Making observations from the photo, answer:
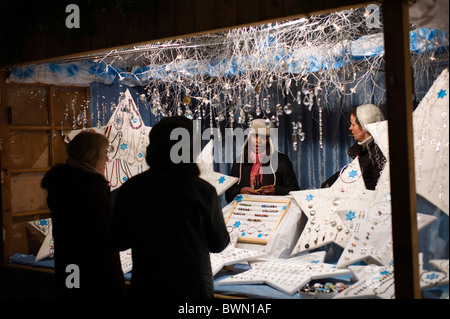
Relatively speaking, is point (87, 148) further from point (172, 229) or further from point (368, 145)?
point (368, 145)

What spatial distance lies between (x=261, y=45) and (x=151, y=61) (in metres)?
1.14

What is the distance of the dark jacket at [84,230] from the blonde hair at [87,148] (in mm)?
81

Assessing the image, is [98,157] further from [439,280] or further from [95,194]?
[439,280]

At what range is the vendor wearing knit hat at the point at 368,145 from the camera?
3.73 m

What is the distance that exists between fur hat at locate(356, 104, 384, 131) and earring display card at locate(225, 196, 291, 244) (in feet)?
3.06

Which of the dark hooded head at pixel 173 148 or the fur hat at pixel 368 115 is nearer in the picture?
the dark hooded head at pixel 173 148

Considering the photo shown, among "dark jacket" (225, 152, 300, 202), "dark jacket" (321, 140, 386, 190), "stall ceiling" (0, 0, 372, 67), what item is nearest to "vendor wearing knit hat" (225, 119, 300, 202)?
"dark jacket" (225, 152, 300, 202)

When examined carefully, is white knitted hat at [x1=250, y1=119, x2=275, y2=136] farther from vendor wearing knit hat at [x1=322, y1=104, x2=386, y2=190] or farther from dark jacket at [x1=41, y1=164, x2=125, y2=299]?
dark jacket at [x1=41, y1=164, x2=125, y2=299]

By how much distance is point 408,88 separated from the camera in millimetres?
2127

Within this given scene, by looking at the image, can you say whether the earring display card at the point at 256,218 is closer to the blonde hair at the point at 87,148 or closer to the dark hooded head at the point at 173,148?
the blonde hair at the point at 87,148

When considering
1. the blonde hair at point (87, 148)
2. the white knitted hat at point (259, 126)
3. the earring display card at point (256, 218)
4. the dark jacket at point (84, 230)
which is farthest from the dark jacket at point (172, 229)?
the white knitted hat at point (259, 126)

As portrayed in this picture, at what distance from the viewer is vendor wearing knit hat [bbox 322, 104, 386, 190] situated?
147 inches

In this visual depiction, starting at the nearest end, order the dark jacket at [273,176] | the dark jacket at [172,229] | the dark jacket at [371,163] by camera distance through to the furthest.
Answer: the dark jacket at [172,229] < the dark jacket at [371,163] < the dark jacket at [273,176]

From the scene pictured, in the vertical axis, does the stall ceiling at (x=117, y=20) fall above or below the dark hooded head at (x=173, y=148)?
above
